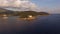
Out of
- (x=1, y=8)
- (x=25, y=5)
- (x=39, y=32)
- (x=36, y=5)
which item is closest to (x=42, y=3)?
(x=36, y=5)

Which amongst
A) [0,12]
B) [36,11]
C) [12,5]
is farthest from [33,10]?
[0,12]

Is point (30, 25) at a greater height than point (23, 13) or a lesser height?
lesser

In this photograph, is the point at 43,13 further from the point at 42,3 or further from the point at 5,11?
the point at 5,11

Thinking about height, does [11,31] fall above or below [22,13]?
below

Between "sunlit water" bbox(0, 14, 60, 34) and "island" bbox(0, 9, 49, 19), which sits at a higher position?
"island" bbox(0, 9, 49, 19)

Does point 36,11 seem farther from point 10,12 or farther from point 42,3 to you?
point 10,12

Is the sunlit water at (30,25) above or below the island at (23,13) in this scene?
below
